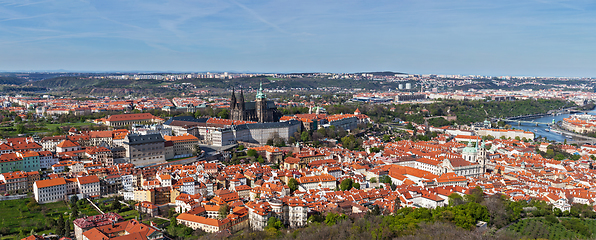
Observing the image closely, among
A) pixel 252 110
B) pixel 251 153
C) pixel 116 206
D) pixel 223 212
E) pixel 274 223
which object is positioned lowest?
pixel 116 206

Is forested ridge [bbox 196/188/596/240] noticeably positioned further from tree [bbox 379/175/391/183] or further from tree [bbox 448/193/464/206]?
tree [bbox 379/175/391/183]

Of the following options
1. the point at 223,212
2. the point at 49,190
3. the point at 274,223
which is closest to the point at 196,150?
the point at 49,190

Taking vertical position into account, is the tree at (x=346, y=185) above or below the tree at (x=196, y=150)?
→ below

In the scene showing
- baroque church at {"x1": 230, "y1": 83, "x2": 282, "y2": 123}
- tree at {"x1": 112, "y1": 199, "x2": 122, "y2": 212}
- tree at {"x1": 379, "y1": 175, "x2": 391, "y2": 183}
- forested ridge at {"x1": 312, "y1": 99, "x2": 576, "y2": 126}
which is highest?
baroque church at {"x1": 230, "y1": 83, "x2": 282, "y2": 123}

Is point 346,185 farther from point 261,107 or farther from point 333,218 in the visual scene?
point 261,107

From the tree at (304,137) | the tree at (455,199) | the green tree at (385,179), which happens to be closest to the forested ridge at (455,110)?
the tree at (304,137)

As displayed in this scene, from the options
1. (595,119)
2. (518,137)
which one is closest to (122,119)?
(518,137)

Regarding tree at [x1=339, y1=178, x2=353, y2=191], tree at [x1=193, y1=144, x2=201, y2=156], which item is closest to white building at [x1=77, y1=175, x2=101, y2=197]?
tree at [x1=193, y1=144, x2=201, y2=156]

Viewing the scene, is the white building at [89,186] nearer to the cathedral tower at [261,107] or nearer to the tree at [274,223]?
the tree at [274,223]
